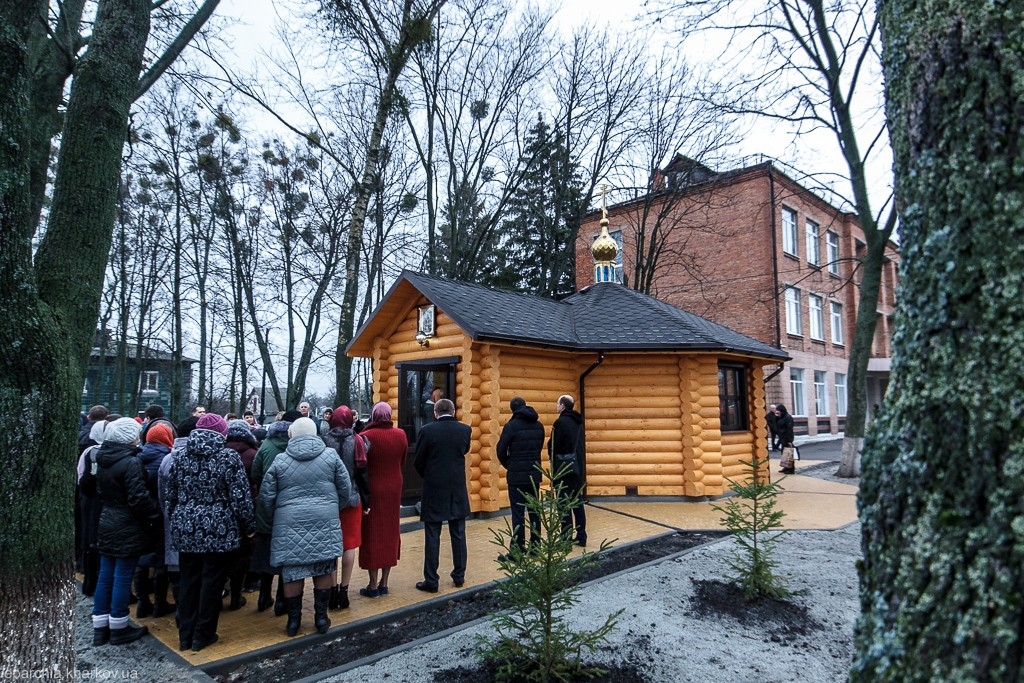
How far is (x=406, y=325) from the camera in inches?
463

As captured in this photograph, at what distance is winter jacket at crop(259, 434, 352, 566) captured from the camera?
479cm

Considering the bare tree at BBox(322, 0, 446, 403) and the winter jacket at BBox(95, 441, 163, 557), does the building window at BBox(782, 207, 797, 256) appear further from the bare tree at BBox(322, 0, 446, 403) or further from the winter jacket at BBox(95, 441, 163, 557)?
the winter jacket at BBox(95, 441, 163, 557)

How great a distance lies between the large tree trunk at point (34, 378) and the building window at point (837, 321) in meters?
31.8

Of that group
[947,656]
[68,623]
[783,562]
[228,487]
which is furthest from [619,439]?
[947,656]

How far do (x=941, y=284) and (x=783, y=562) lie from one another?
6465 mm

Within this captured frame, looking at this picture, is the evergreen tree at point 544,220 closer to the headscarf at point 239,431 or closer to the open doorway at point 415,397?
the open doorway at point 415,397

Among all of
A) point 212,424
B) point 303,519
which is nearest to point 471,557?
point 303,519

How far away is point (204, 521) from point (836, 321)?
106 ft

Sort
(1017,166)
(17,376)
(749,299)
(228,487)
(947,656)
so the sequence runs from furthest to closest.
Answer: (749,299) → (228,487) → (17,376) → (1017,166) → (947,656)

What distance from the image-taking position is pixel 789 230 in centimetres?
2609

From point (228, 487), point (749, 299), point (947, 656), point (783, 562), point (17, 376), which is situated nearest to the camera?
point (947, 656)

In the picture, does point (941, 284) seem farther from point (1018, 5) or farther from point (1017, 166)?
point (1018, 5)

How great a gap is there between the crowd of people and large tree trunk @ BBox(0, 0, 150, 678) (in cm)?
139

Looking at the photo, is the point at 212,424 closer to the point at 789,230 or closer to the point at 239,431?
the point at 239,431
